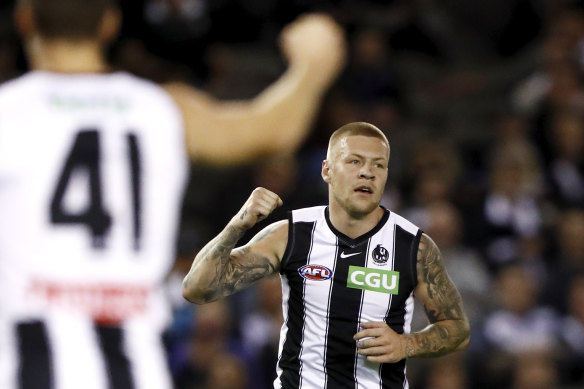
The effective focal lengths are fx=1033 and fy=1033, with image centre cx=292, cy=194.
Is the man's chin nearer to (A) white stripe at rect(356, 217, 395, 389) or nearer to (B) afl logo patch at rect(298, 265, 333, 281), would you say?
(A) white stripe at rect(356, 217, 395, 389)

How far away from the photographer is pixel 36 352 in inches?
110

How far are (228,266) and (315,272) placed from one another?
0.29m

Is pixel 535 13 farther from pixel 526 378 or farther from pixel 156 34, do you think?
pixel 526 378

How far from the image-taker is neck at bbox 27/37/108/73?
2812 millimetres

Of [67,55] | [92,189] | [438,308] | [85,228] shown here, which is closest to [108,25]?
[67,55]

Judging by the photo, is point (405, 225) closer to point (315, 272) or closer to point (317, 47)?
point (315, 272)

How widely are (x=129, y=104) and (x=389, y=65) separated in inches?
330

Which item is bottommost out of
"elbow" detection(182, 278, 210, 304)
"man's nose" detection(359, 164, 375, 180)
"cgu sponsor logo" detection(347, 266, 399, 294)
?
"elbow" detection(182, 278, 210, 304)

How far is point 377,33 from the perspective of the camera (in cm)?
1127

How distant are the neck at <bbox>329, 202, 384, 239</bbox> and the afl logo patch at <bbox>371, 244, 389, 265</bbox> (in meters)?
0.08

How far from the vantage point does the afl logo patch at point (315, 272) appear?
347cm

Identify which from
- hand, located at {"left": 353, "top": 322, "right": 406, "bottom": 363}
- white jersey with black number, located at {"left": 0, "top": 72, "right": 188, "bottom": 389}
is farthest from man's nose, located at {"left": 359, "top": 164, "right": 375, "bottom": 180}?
white jersey with black number, located at {"left": 0, "top": 72, "right": 188, "bottom": 389}

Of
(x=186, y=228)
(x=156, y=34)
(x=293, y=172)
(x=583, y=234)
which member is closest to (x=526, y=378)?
(x=583, y=234)

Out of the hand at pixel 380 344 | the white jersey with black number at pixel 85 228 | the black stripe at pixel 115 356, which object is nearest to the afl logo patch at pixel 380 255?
the hand at pixel 380 344
